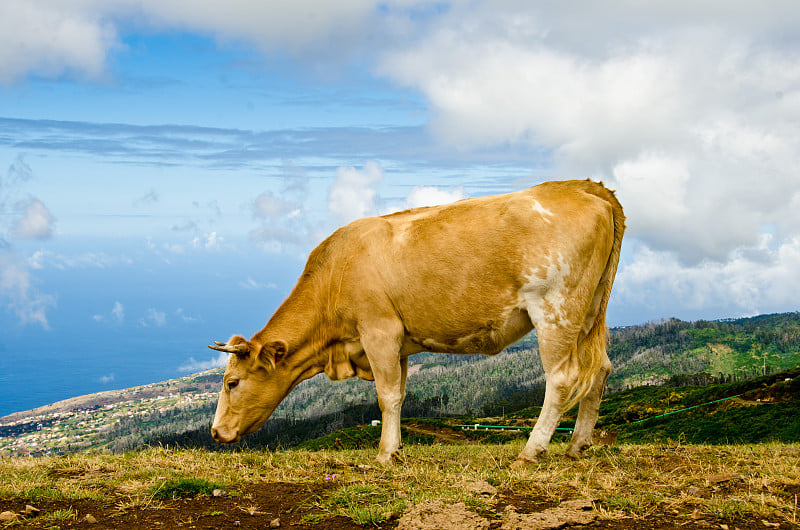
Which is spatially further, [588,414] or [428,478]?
[588,414]

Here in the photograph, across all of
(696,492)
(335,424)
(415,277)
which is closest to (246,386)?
(415,277)

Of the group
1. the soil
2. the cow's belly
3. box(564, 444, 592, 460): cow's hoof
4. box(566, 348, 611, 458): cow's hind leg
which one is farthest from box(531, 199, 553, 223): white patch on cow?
the soil

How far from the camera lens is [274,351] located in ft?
39.4

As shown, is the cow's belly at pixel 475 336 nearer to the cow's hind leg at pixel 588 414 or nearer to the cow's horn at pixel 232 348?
the cow's hind leg at pixel 588 414

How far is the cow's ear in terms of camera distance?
1198 centimetres

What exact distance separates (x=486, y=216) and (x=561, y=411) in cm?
333

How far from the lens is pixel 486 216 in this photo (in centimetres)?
1077

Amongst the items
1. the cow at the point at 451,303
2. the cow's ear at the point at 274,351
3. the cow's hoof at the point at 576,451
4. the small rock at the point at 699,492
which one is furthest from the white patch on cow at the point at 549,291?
the cow's ear at the point at 274,351

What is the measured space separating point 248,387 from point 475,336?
A: 4463 millimetres

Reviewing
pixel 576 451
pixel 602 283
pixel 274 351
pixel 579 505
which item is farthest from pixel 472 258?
pixel 579 505

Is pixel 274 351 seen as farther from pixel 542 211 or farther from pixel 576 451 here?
pixel 576 451

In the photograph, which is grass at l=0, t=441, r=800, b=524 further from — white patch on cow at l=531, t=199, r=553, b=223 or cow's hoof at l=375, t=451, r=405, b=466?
white patch on cow at l=531, t=199, r=553, b=223

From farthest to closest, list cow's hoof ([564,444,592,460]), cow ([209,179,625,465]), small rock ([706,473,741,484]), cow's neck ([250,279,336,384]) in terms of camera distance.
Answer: cow's neck ([250,279,336,384]) → cow's hoof ([564,444,592,460]) → cow ([209,179,625,465]) → small rock ([706,473,741,484])

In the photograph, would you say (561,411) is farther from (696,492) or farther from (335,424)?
(335,424)
